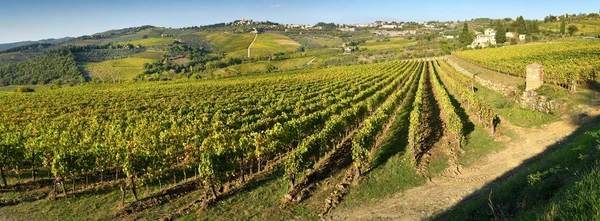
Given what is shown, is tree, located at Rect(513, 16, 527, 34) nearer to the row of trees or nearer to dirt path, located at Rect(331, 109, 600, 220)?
dirt path, located at Rect(331, 109, 600, 220)

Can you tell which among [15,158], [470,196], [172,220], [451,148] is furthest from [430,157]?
[15,158]

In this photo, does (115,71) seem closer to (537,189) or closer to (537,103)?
(537,103)

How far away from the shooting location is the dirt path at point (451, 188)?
1827cm

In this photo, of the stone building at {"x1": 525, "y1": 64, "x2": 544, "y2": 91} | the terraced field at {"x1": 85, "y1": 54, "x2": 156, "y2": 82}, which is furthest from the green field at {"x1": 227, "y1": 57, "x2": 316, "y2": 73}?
the stone building at {"x1": 525, "y1": 64, "x2": 544, "y2": 91}

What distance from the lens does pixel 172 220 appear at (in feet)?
62.9

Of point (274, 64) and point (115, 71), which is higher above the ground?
point (274, 64)

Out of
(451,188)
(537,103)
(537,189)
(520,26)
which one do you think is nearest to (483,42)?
(520,26)

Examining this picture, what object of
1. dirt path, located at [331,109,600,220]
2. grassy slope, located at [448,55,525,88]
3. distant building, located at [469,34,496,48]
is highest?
distant building, located at [469,34,496,48]

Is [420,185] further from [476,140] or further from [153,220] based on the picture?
[153,220]

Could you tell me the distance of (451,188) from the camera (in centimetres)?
2044

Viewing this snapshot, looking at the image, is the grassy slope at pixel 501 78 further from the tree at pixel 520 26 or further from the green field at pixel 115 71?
the green field at pixel 115 71

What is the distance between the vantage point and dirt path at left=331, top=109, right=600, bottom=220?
719 inches

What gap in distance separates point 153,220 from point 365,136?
15.3m

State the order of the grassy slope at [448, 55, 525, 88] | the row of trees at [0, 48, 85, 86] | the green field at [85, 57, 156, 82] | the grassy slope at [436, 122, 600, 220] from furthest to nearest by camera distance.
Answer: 1. the row of trees at [0, 48, 85, 86]
2. the green field at [85, 57, 156, 82]
3. the grassy slope at [448, 55, 525, 88]
4. the grassy slope at [436, 122, 600, 220]
